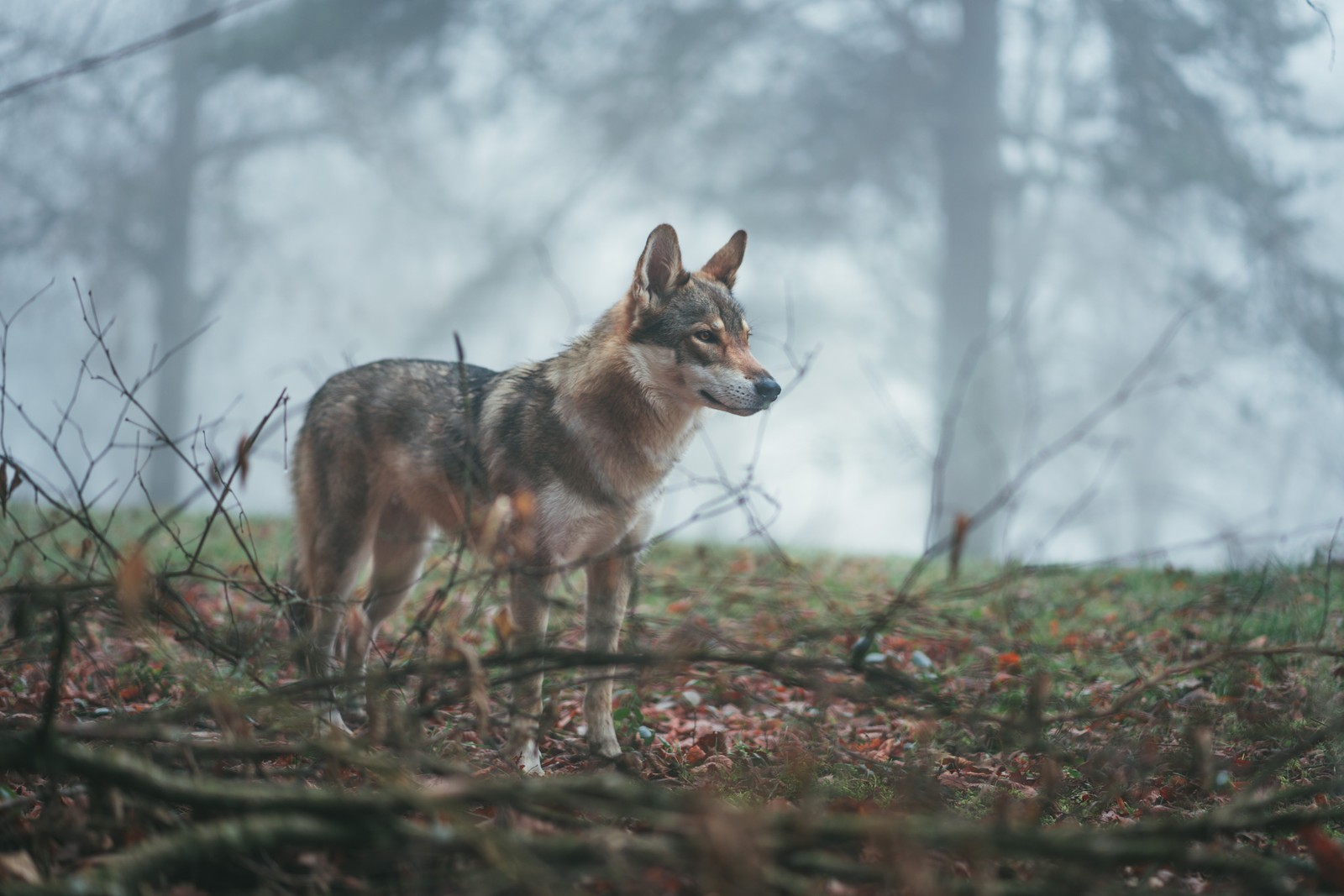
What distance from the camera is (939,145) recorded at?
19094 mm

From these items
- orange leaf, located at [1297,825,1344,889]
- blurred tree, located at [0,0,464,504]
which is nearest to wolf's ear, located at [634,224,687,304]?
orange leaf, located at [1297,825,1344,889]

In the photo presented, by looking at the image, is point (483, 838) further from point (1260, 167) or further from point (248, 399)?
point (248, 399)

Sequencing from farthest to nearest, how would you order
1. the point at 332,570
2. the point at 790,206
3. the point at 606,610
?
the point at 790,206 → the point at 332,570 → the point at 606,610

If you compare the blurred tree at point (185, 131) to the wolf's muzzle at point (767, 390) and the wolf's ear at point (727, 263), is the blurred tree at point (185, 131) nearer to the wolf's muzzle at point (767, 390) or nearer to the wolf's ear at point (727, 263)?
the wolf's ear at point (727, 263)

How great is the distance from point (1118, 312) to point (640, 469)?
63.7ft

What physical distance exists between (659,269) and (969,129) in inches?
663

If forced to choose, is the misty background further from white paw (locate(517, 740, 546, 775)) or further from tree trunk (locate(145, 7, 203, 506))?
white paw (locate(517, 740, 546, 775))

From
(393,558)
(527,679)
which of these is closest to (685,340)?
Result: (527,679)

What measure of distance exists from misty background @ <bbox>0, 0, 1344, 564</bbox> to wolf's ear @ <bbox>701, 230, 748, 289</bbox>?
37.1 ft

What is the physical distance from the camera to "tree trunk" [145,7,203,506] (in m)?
20.0

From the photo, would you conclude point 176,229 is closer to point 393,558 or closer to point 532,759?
point 393,558

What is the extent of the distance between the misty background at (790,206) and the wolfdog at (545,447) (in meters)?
11.4

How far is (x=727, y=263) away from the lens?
16.8 feet

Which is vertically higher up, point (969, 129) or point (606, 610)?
point (969, 129)
